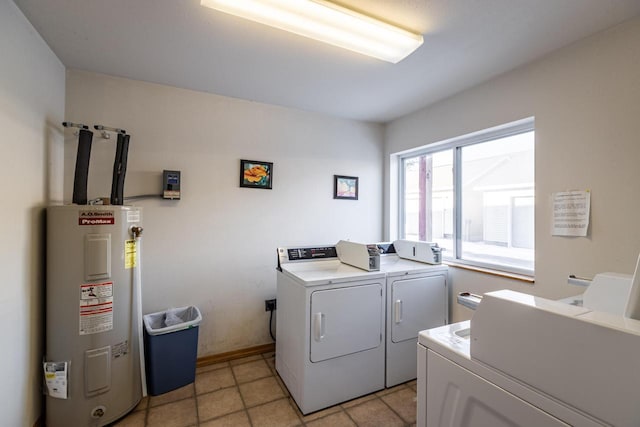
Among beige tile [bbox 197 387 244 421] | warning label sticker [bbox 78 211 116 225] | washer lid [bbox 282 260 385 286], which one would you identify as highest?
warning label sticker [bbox 78 211 116 225]

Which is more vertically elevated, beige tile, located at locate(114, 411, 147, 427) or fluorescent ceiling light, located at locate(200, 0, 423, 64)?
fluorescent ceiling light, located at locate(200, 0, 423, 64)

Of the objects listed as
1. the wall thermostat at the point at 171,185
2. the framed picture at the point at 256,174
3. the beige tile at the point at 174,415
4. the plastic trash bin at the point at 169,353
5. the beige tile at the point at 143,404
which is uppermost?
the framed picture at the point at 256,174

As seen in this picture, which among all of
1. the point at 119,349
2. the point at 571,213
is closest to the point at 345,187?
the point at 571,213

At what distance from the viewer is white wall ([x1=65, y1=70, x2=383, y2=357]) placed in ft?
7.56

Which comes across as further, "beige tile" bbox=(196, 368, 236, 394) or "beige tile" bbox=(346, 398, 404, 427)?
"beige tile" bbox=(196, 368, 236, 394)

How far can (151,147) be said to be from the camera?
2.38 meters

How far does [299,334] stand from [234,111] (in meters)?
2.06

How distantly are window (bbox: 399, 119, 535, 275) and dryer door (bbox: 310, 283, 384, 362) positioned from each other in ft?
3.70

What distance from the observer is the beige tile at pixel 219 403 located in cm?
192

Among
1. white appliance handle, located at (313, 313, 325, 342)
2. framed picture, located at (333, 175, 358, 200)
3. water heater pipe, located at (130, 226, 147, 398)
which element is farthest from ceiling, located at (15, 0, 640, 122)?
white appliance handle, located at (313, 313, 325, 342)

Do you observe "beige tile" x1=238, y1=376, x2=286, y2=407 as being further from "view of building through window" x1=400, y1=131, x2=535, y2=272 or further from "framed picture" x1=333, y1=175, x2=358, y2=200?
"view of building through window" x1=400, y1=131, x2=535, y2=272

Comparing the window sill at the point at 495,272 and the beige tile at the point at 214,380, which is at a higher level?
the window sill at the point at 495,272

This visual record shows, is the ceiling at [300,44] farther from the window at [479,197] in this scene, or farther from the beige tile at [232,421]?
the beige tile at [232,421]

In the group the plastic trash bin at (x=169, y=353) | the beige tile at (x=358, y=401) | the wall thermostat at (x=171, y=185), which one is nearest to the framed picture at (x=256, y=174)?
the wall thermostat at (x=171, y=185)
